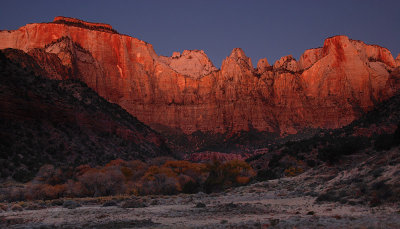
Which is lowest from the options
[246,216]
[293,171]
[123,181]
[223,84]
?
[246,216]

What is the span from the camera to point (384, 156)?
18109mm

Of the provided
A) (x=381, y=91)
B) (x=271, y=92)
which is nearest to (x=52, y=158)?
(x=271, y=92)

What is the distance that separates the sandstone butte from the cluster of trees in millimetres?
66050

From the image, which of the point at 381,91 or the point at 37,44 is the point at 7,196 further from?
the point at 381,91

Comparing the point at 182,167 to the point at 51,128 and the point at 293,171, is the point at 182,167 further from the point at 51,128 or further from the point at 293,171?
the point at 51,128

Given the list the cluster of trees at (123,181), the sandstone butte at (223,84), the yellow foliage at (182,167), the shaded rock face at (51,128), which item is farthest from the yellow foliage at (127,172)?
the sandstone butte at (223,84)

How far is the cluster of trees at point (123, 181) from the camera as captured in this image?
1122 inches

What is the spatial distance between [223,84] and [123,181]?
289 ft

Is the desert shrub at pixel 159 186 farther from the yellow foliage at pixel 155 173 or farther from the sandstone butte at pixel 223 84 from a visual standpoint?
the sandstone butte at pixel 223 84

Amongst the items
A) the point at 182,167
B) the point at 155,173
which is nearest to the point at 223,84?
the point at 182,167

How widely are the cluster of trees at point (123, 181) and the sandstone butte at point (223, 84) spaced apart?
66.1 meters

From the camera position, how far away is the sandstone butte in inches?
4099

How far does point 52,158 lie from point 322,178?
96.0ft

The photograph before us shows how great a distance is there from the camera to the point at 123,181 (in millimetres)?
32281
